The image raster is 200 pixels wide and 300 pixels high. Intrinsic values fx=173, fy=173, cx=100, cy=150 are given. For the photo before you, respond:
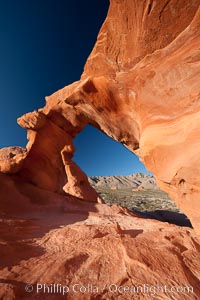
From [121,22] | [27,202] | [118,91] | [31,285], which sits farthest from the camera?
[27,202]

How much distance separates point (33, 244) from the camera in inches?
211

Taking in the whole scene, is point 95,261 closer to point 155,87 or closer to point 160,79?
point 155,87

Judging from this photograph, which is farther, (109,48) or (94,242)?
(109,48)

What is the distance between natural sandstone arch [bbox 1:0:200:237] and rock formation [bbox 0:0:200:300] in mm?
30

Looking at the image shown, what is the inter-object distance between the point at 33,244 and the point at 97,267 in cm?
242

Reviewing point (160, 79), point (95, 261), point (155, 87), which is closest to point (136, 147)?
point (155, 87)

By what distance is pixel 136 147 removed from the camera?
30.3 feet

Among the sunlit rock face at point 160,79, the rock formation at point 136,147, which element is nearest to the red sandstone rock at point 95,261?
the rock formation at point 136,147

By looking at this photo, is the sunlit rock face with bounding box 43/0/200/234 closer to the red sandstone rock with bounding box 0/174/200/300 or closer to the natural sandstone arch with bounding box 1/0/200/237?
the natural sandstone arch with bounding box 1/0/200/237

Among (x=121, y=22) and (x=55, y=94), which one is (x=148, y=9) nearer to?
(x=121, y=22)

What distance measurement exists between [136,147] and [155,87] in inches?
145

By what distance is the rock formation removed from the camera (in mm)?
3763

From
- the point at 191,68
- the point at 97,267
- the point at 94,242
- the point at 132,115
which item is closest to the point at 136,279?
the point at 97,267

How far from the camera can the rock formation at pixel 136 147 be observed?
3763mm
